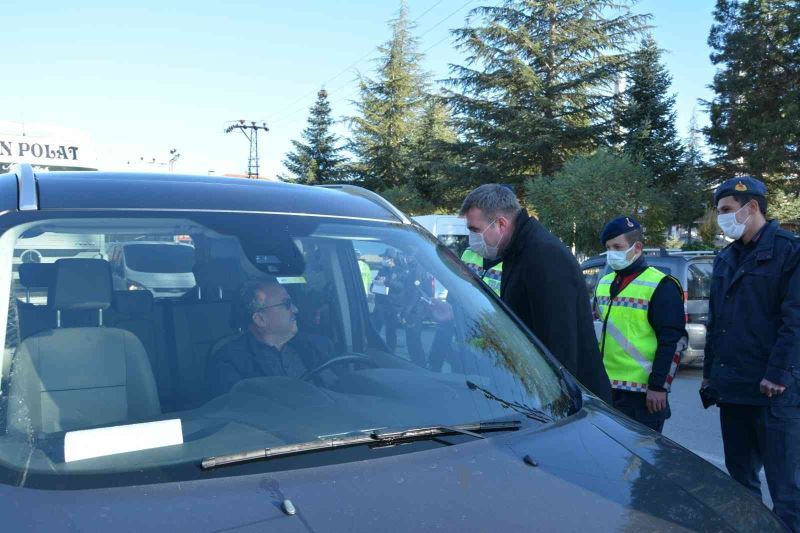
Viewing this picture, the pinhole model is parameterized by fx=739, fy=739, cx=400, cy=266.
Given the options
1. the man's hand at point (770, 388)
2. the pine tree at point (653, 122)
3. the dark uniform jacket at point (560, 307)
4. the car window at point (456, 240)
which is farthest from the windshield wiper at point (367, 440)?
the pine tree at point (653, 122)

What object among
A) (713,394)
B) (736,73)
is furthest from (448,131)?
(713,394)

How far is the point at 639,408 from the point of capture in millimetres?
4195

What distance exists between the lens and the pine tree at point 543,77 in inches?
1241

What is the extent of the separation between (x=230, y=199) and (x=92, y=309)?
1.78 ft

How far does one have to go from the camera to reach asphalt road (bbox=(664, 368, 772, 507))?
6.13 m

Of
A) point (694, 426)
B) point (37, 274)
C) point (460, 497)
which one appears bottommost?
point (694, 426)

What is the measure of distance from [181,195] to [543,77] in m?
31.8

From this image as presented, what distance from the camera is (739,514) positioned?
183 cm

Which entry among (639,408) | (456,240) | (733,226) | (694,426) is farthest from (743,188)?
(456,240)

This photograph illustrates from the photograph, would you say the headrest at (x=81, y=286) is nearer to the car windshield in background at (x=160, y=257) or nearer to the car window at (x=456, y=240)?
the car windshield in background at (x=160, y=257)

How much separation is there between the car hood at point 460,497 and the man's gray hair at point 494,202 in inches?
64.3

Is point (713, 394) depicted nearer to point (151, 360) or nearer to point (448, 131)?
point (151, 360)

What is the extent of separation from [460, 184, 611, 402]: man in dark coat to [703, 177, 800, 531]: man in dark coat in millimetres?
754

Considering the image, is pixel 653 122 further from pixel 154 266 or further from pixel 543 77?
pixel 154 266
